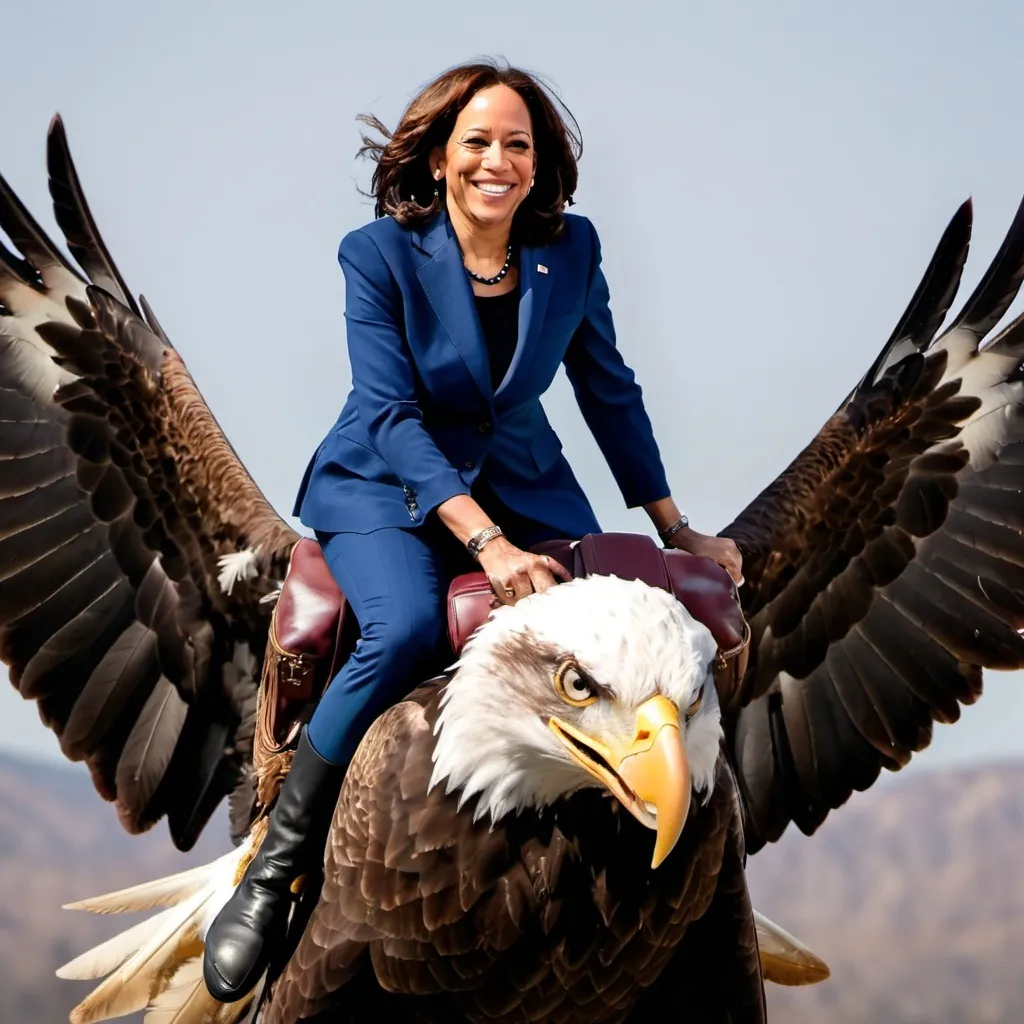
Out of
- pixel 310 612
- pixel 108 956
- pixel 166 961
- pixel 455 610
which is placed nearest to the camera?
pixel 455 610

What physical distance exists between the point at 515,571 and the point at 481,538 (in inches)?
5.0

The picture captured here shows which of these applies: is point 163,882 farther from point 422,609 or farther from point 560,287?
point 560,287

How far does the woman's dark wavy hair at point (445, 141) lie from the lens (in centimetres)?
340

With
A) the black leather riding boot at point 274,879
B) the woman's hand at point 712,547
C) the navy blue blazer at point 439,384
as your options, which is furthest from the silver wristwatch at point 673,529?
the black leather riding boot at point 274,879

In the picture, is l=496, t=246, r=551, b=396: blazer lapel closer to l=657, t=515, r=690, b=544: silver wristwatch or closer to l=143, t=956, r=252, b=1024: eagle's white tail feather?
l=657, t=515, r=690, b=544: silver wristwatch

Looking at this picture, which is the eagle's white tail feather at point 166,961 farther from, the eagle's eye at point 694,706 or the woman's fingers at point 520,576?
the eagle's eye at point 694,706

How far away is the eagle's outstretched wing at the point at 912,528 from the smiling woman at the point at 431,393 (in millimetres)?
847

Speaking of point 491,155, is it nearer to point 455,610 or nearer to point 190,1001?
point 455,610

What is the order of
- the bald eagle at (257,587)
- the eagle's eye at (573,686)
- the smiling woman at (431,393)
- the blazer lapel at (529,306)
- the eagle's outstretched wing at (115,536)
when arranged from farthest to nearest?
the eagle's outstretched wing at (115,536)
the bald eagle at (257,587)
the blazer lapel at (529,306)
the smiling woman at (431,393)
the eagle's eye at (573,686)

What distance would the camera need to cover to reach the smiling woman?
10.7 ft

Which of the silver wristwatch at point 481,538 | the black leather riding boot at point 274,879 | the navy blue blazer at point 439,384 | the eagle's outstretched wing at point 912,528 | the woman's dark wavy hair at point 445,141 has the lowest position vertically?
the black leather riding boot at point 274,879

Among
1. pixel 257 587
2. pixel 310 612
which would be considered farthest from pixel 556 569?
pixel 257 587

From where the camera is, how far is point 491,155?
3.34m

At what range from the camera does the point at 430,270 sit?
11.2ft
